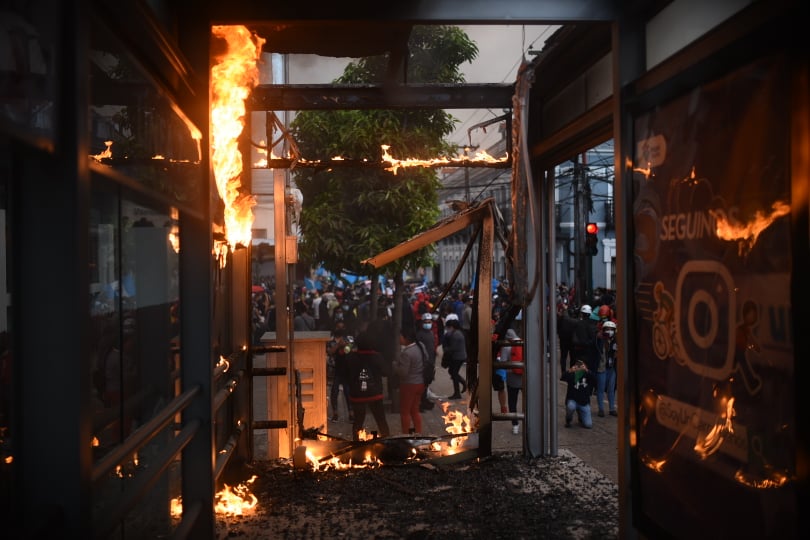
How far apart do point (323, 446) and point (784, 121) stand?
21.6ft

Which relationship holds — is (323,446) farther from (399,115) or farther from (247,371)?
(399,115)

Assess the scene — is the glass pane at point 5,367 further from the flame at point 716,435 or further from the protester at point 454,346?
the protester at point 454,346

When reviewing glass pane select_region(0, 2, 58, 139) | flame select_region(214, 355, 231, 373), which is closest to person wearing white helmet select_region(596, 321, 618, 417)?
flame select_region(214, 355, 231, 373)

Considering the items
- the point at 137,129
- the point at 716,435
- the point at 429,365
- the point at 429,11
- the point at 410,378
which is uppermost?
the point at 429,11

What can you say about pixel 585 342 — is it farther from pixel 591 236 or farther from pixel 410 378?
pixel 591 236

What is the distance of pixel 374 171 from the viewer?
50.8ft

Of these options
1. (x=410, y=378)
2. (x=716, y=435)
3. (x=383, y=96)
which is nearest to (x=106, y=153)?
(x=716, y=435)

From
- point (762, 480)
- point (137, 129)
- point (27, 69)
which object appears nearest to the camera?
point (27, 69)

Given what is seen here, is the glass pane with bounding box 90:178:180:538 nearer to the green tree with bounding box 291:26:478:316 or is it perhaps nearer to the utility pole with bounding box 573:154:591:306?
the green tree with bounding box 291:26:478:316

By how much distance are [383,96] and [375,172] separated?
262 inches

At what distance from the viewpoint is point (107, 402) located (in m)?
3.85

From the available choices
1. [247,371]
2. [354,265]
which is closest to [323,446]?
[247,371]

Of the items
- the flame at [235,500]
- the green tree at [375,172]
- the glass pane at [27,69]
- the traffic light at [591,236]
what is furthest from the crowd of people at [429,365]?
the glass pane at [27,69]

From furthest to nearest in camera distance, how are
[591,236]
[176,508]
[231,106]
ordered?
1. [591,236]
2. [231,106]
3. [176,508]
